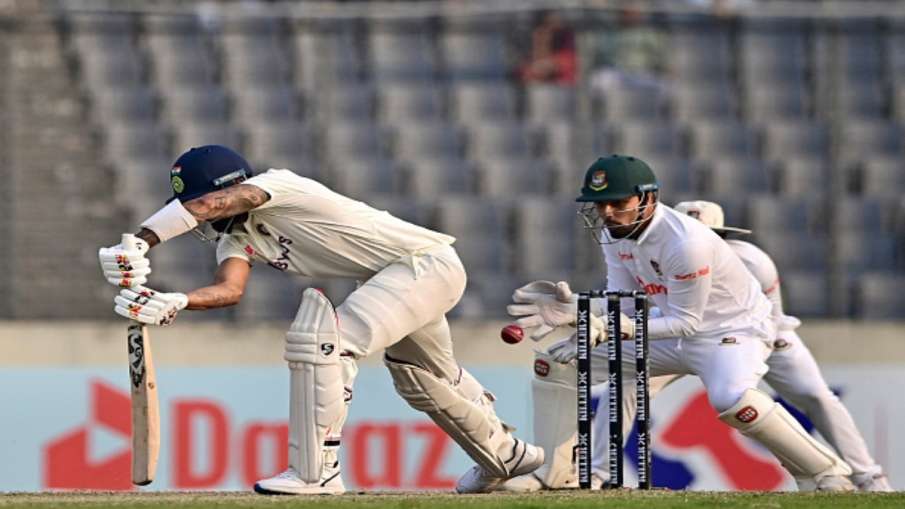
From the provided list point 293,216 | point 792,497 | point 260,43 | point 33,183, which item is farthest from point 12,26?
point 792,497

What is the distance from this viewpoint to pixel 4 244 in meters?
12.1

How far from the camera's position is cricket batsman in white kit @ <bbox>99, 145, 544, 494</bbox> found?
6.81 meters

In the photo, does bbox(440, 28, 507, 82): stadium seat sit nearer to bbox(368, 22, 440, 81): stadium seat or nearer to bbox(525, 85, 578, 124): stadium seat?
bbox(368, 22, 440, 81): stadium seat

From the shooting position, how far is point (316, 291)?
6.98 meters

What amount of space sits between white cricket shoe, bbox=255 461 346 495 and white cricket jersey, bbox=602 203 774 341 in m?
1.54

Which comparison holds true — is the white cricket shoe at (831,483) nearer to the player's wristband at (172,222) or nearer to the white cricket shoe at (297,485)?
the white cricket shoe at (297,485)

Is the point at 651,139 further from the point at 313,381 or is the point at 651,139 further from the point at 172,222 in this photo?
the point at 172,222

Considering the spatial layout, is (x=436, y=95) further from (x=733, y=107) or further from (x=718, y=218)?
(x=718, y=218)

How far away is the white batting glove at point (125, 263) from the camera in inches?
260

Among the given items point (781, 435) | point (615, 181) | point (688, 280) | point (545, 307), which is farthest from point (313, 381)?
point (781, 435)

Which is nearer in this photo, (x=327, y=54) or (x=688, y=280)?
(x=688, y=280)

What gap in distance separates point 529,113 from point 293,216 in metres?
7.26

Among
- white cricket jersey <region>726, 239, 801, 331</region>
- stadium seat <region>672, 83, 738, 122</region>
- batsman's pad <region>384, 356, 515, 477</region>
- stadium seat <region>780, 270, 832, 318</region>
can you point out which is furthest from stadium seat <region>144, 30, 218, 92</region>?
batsman's pad <region>384, 356, 515, 477</region>

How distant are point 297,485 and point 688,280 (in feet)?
6.15
